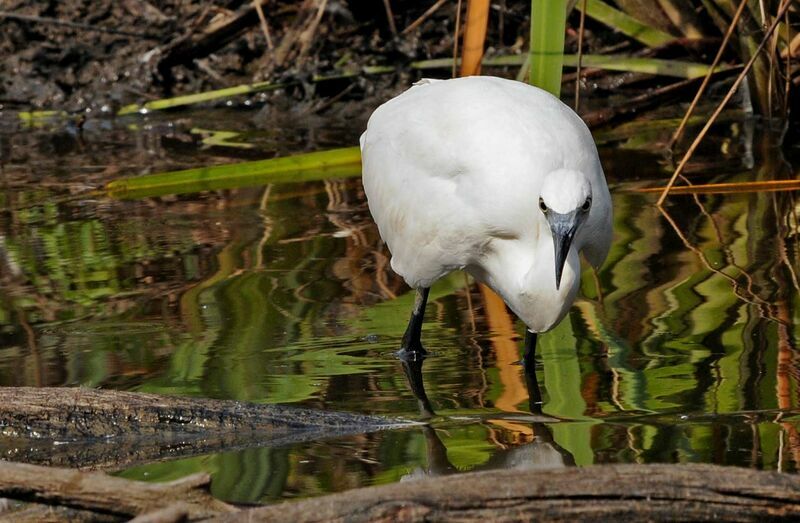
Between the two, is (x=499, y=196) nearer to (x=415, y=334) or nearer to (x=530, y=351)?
(x=530, y=351)

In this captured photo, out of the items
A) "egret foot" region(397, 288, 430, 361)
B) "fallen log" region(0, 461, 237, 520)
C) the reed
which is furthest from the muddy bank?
"fallen log" region(0, 461, 237, 520)

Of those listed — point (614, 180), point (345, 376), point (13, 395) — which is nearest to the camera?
point (13, 395)

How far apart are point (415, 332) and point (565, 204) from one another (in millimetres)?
1096

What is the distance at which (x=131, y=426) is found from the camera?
12.8 feet

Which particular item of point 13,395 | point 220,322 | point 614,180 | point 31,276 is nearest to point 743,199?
point 614,180

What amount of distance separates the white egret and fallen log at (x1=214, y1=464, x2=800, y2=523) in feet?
4.80

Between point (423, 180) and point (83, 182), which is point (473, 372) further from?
point (83, 182)

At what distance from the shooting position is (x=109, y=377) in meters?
4.71

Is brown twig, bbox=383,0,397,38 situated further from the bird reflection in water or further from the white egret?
the bird reflection in water

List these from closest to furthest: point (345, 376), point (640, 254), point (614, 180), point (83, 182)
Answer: point (345, 376), point (640, 254), point (614, 180), point (83, 182)

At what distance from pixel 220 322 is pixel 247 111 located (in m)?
4.95

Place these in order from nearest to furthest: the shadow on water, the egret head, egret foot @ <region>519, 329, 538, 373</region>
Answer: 1. the shadow on water
2. the egret head
3. egret foot @ <region>519, 329, 538, 373</region>

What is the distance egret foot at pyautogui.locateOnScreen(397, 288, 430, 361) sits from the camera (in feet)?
16.1

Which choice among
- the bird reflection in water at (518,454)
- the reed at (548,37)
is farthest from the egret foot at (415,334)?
the reed at (548,37)
